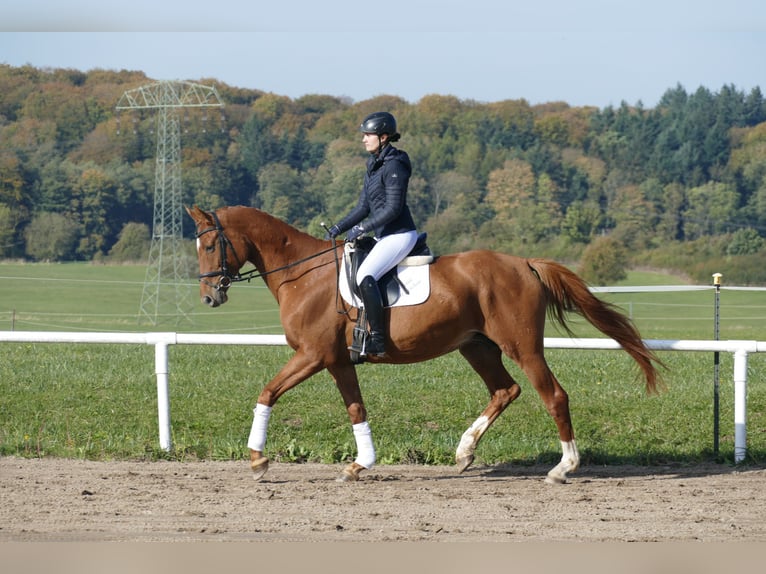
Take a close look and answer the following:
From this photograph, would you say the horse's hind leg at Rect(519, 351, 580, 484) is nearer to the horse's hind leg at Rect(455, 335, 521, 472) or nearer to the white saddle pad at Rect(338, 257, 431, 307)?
the horse's hind leg at Rect(455, 335, 521, 472)

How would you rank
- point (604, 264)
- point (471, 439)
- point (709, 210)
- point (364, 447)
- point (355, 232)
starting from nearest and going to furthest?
1. point (355, 232)
2. point (364, 447)
3. point (471, 439)
4. point (604, 264)
5. point (709, 210)

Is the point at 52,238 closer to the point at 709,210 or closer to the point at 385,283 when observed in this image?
the point at 709,210

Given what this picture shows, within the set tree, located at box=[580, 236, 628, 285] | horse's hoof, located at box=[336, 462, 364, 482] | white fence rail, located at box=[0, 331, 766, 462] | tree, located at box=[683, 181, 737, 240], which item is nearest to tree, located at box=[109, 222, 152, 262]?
tree, located at box=[580, 236, 628, 285]

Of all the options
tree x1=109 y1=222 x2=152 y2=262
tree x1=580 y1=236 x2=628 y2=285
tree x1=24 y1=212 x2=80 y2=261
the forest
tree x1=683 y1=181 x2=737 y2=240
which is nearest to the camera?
tree x1=580 y1=236 x2=628 y2=285

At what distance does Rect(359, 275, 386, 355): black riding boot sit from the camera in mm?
7664

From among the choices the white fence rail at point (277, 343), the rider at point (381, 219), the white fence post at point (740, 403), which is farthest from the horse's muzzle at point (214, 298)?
the white fence post at point (740, 403)

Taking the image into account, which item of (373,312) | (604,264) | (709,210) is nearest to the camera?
(373,312)

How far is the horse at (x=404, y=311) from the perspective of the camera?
7.81 meters

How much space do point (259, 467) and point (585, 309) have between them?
294 cm

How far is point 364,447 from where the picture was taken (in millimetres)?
8023

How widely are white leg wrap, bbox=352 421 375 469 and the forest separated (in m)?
52.6

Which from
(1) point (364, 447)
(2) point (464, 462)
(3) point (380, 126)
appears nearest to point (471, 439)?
(2) point (464, 462)

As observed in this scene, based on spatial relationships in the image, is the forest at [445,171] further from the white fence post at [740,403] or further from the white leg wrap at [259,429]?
the white leg wrap at [259,429]

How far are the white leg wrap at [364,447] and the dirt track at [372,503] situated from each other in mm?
187
